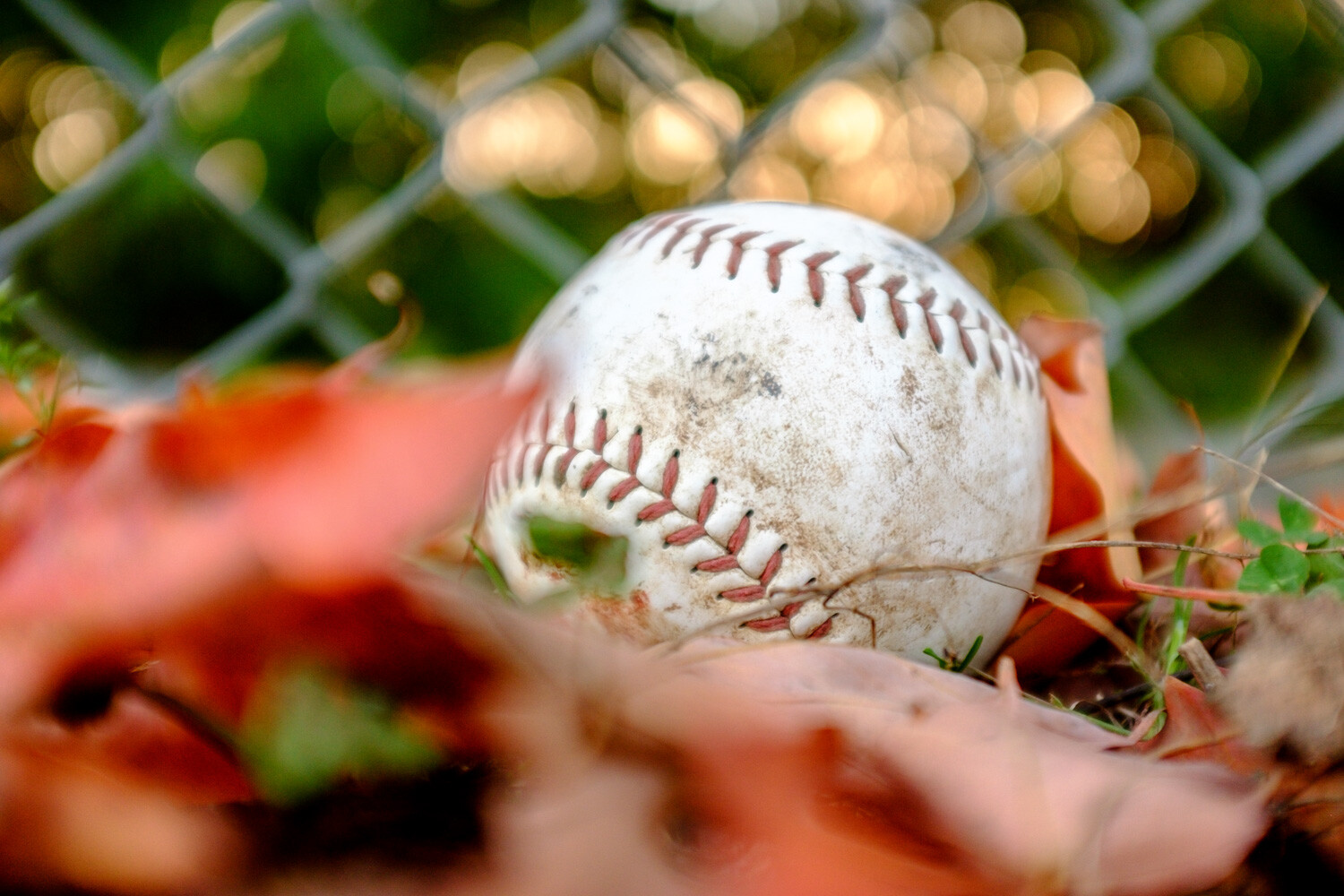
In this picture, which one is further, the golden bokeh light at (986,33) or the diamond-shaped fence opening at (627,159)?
the golden bokeh light at (986,33)

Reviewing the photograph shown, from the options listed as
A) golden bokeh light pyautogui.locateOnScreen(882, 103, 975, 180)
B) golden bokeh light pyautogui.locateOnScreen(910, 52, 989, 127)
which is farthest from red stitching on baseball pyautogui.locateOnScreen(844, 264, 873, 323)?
golden bokeh light pyautogui.locateOnScreen(910, 52, 989, 127)

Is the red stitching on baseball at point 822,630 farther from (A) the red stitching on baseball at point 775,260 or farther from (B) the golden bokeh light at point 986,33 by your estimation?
(B) the golden bokeh light at point 986,33

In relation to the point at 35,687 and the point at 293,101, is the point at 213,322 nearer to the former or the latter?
the point at 293,101

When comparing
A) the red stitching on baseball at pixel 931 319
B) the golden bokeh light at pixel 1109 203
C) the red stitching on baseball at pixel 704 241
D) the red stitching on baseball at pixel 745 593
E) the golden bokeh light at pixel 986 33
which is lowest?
the golden bokeh light at pixel 1109 203

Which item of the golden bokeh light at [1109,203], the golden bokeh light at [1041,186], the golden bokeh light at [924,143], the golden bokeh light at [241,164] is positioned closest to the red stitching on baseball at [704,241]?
the golden bokeh light at [241,164]

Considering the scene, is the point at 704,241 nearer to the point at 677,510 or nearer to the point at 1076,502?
the point at 677,510

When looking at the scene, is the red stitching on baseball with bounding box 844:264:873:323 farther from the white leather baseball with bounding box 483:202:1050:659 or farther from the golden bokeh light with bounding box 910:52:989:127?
the golden bokeh light with bounding box 910:52:989:127

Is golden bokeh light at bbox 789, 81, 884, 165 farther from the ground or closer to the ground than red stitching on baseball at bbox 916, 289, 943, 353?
farther from the ground

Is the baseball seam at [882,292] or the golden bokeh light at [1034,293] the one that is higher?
the baseball seam at [882,292]
